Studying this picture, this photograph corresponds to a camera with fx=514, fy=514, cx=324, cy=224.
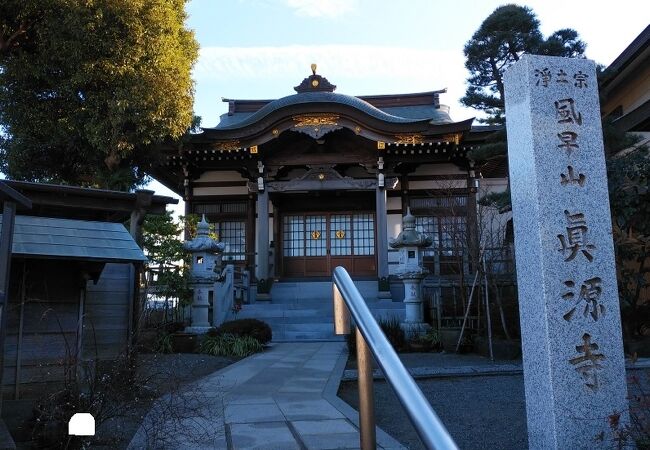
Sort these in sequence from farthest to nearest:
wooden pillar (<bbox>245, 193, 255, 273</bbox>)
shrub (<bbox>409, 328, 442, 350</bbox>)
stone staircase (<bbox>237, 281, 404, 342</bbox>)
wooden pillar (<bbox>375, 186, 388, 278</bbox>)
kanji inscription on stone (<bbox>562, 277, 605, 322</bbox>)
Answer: wooden pillar (<bbox>245, 193, 255, 273</bbox>), wooden pillar (<bbox>375, 186, 388, 278</bbox>), stone staircase (<bbox>237, 281, 404, 342</bbox>), shrub (<bbox>409, 328, 442, 350</bbox>), kanji inscription on stone (<bbox>562, 277, 605, 322</bbox>)

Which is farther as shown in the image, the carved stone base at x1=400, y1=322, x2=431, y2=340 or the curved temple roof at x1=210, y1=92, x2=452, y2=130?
the curved temple roof at x1=210, y1=92, x2=452, y2=130

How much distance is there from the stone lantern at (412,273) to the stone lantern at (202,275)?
13.3ft

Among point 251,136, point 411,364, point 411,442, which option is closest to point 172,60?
point 251,136

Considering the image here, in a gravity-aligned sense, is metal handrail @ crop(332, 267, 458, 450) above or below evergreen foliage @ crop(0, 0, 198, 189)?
below

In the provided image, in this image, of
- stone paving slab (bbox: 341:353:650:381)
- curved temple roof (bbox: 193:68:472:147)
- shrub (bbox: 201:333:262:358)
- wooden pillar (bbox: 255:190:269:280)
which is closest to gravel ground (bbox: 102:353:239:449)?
shrub (bbox: 201:333:262:358)

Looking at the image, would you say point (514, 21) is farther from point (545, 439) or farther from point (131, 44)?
point (545, 439)

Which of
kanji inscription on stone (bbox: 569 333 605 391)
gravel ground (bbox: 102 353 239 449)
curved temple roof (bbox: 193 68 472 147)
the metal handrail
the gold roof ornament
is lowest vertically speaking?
gravel ground (bbox: 102 353 239 449)

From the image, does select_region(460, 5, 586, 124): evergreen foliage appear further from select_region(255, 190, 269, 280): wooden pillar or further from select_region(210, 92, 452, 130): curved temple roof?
select_region(255, 190, 269, 280): wooden pillar

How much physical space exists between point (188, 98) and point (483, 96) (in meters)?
7.59

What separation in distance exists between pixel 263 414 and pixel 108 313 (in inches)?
109

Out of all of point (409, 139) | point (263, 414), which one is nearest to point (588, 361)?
point (263, 414)

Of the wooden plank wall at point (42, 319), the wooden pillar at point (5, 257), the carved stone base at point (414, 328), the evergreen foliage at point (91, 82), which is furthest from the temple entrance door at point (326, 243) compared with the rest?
the wooden pillar at point (5, 257)

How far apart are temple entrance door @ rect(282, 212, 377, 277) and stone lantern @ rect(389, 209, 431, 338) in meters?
5.10

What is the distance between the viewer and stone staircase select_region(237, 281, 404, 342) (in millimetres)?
12195
